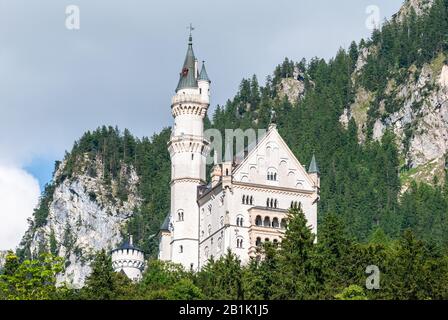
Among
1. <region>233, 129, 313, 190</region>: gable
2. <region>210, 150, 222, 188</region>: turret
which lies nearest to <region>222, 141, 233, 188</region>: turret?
<region>233, 129, 313, 190</region>: gable

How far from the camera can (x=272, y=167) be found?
128750mm

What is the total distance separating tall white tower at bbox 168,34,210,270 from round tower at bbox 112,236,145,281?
486 cm

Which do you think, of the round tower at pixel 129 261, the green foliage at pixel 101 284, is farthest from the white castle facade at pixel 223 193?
the green foliage at pixel 101 284

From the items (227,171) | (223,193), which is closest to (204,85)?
(227,171)

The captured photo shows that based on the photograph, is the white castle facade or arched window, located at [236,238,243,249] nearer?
arched window, located at [236,238,243,249]

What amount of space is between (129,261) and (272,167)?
16291 millimetres

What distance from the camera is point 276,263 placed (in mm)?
98375

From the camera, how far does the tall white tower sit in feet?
427

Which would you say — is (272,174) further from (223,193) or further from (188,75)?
(188,75)

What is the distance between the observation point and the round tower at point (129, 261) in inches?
5246

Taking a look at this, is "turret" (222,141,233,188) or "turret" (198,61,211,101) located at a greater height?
"turret" (198,61,211,101)

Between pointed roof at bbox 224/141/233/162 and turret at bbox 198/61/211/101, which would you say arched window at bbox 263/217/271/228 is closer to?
pointed roof at bbox 224/141/233/162

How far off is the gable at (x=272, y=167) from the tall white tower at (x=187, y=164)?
19.2 feet
